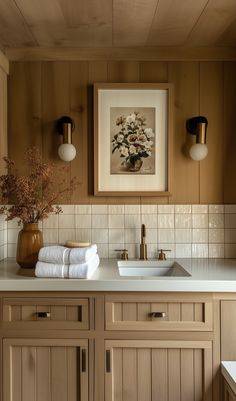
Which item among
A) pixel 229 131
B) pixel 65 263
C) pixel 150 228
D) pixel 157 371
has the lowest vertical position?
pixel 157 371

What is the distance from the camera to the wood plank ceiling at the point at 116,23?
1879 mm

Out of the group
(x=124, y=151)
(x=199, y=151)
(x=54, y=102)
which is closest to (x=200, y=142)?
(x=199, y=151)

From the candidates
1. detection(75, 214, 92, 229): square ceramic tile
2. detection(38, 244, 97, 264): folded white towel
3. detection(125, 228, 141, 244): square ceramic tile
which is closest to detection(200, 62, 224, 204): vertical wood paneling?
detection(125, 228, 141, 244): square ceramic tile

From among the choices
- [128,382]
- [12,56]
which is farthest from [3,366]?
[12,56]

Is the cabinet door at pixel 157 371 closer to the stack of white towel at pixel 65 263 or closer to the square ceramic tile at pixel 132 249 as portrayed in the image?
the stack of white towel at pixel 65 263

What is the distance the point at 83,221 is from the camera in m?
2.43

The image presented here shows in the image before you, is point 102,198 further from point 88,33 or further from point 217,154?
point 88,33

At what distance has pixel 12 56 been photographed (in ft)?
7.92

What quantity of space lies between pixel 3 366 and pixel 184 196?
1.35 meters

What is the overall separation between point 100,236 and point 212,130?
0.93 meters

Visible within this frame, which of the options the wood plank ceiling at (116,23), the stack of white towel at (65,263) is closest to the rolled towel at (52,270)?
the stack of white towel at (65,263)

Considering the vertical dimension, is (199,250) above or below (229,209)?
below

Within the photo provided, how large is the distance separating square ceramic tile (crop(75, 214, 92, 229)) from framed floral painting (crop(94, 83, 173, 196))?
0.16 meters

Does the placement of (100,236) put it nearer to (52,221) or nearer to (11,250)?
(52,221)
